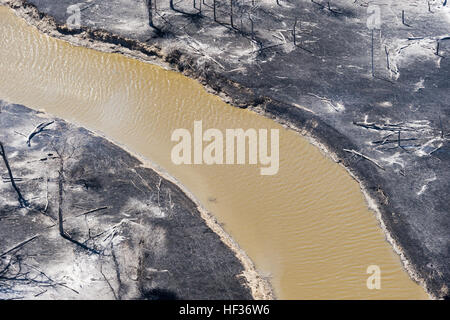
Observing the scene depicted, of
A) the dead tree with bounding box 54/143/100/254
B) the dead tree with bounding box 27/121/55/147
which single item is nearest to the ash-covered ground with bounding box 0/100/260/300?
the dead tree with bounding box 54/143/100/254

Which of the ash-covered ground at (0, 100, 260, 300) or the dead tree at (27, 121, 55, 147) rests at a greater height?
the dead tree at (27, 121, 55, 147)

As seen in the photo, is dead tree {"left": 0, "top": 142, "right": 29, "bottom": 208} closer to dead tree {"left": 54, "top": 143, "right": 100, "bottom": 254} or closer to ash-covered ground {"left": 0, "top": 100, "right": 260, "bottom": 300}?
ash-covered ground {"left": 0, "top": 100, "right": 260, "bottom": 300}

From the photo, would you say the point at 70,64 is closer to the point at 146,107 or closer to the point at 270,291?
the point at 146,107

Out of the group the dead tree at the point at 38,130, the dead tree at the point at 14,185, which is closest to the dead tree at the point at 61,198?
the dead tree at the point at 14,185

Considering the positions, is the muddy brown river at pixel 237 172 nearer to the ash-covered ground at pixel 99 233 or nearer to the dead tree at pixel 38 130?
the dead tree at pixel 38 130

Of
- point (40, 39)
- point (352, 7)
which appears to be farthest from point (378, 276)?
point (40, 39)
